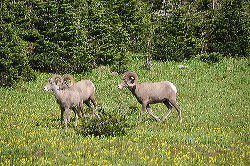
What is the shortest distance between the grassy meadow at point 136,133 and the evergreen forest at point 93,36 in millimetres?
5001

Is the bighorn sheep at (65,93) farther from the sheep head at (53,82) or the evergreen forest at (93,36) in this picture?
the evergreen forest at (93,36)

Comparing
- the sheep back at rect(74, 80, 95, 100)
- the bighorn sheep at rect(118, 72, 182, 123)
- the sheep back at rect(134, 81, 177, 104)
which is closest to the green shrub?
the sheep back at rect(74, 80, 95, 100)

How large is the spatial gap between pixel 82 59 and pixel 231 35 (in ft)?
66.5

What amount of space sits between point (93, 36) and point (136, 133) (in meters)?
22.1

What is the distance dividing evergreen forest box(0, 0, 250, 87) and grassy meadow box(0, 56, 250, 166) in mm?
5001

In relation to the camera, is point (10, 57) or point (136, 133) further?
point (10, 57)

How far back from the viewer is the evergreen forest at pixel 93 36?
2553 cm

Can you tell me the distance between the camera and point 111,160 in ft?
26.9

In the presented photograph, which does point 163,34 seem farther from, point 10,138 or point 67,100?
point 10,138

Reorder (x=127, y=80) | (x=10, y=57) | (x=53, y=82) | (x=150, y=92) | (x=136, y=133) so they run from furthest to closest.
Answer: (x=10, y=57) → (x=127, y=80) → (x=150, y=92) → (x=53, y=82) → (x=136, y=133)

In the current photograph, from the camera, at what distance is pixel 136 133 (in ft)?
37.6

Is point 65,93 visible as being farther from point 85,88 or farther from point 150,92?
point 150,92

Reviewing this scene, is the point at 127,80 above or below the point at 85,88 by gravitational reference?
above

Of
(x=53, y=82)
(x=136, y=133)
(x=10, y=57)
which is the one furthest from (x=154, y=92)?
(x=10, y=57)
